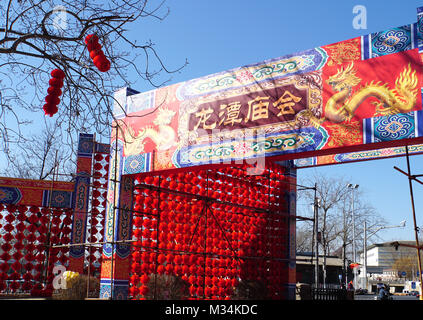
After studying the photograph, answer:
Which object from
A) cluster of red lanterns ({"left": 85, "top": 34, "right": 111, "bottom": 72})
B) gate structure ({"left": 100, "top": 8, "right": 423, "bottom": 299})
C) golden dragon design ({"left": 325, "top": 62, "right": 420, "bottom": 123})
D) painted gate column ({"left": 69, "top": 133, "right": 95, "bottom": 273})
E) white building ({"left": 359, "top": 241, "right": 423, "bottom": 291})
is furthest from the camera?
white building ({"left": 359, "top": 241, "right": 423, "bottom": 291})

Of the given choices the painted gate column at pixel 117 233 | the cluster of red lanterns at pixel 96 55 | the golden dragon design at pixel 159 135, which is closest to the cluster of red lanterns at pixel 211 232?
the painted gate column at pixel 117 233

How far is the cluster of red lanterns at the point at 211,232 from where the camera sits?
426 inches

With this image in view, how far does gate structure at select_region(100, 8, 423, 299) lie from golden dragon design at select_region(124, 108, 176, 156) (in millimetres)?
23

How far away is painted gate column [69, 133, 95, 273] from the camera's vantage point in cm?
1323

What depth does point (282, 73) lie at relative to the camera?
28.9 ft

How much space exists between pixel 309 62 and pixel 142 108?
152 inches

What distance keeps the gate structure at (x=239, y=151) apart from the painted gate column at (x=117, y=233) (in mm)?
25

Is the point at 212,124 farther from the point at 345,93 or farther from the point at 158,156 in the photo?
the point at 345,93

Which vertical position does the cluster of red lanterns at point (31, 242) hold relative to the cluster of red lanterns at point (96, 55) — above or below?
below

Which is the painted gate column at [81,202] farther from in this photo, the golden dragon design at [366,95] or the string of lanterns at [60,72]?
the string of lanterns at [60,72]

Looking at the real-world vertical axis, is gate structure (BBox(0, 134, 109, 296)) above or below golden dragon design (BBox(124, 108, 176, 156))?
below

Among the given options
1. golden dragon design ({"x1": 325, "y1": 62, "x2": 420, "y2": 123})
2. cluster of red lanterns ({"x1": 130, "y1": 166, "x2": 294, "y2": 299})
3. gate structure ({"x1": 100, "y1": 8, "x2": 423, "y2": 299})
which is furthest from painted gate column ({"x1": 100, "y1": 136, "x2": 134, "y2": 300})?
golden dragon design ({"x1": 325, "y1": 62, "x2": 420, "y2": 123})

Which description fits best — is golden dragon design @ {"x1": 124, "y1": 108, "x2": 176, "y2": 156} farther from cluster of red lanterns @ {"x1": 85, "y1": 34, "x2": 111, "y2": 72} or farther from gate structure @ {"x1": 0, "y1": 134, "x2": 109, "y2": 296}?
cluster of red lanterns @ {"x1": 85, "y1": 34, "x2": 111, "y2": 72}

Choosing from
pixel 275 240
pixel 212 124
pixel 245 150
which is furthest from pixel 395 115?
pixel 275 240
